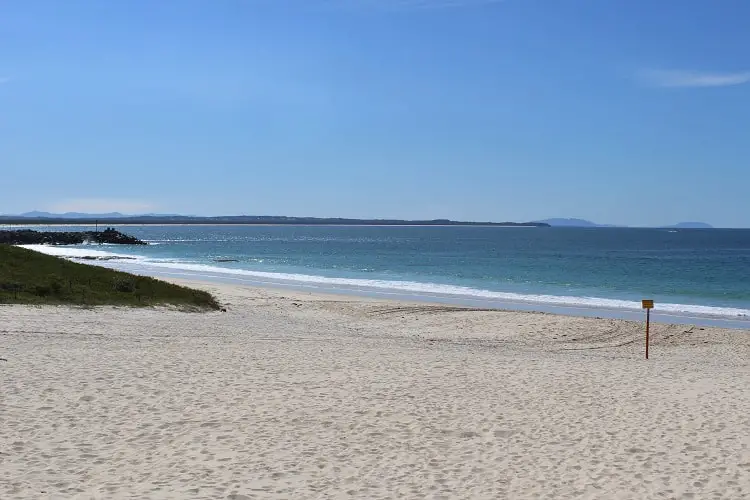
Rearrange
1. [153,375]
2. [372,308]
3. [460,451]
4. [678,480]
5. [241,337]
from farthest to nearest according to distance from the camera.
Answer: [372,308] → [241,337] → [153,375] → [460,451] → [678,480]

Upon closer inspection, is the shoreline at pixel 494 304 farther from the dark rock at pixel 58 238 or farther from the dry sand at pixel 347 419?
Answer: the dark rock at pixel 58 238

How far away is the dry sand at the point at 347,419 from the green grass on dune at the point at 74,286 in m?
4.20

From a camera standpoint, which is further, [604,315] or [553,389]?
[604,315]

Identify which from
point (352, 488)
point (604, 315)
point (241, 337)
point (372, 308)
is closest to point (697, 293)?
point (604, 315)

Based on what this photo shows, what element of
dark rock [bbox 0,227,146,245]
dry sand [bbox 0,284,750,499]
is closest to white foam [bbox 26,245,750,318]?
dry sand [bbox 0,284,750,499]

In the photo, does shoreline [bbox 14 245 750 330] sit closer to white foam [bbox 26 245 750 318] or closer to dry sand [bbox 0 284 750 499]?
white foam [bbox 26 245 750 318]

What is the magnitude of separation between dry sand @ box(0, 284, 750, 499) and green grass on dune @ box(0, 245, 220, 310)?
4197 millimetres

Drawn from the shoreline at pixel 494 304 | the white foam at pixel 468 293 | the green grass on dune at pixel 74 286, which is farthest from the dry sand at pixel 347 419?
the white foam at pixel 468 293

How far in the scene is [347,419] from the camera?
9.21m

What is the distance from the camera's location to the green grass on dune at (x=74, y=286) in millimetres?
21381

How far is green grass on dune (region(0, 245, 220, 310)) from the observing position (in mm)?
21381

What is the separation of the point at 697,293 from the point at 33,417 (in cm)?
3730

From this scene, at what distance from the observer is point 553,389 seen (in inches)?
454

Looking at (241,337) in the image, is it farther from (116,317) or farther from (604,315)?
(604,315)
